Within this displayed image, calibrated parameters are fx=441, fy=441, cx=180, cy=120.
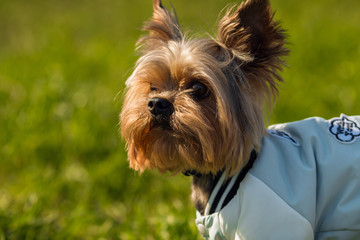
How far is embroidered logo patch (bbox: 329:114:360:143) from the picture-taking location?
8.90 ft

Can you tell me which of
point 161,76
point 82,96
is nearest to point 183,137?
point 161,76

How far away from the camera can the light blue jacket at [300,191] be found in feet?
7.91

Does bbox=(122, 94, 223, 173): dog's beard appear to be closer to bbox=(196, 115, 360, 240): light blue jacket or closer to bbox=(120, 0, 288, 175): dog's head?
bbox=(120, 0, 288, 175): dog's head

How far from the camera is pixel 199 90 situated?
2686mm

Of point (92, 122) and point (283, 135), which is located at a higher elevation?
point (283, 135)

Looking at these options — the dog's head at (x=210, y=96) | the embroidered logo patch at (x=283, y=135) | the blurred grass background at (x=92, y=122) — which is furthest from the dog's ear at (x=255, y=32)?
the embroidered logo patch at (x=283, y=135)

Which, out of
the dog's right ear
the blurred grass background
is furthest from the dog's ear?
the dog's right ear

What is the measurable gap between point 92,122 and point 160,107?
2.78 meters

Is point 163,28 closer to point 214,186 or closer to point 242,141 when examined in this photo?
point 242,141

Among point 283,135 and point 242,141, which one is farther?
point 283,135

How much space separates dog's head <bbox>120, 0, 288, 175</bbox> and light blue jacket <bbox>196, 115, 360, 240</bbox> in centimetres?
19

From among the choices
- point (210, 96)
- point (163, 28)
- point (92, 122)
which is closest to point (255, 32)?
point (210, 96)

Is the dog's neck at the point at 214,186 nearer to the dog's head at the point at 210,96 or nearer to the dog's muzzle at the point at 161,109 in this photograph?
the dog's head at the point at 210,96

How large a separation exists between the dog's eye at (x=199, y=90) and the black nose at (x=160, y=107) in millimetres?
183
